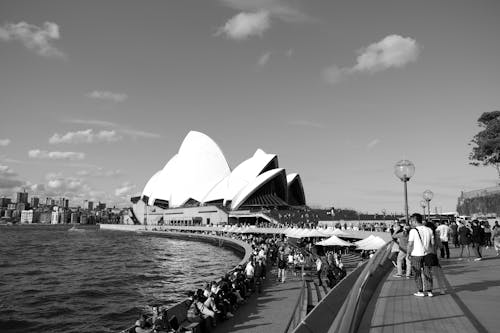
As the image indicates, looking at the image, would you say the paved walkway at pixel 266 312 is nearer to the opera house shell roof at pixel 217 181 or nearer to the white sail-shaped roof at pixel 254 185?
the white sail-shaped roof at pixel 254 185

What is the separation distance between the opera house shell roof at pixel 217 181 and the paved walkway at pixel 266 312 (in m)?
55.7

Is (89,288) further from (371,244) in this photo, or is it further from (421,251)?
(421,251)

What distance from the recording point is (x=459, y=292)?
6.43 metres

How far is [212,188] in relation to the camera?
8150cm

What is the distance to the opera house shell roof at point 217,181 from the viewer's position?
6981 centimetres

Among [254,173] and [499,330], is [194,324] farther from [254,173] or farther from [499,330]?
[254,173]

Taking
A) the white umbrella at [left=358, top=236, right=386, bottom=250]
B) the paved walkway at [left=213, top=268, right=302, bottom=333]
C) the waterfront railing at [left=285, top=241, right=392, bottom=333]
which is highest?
the waterfront railing at [left=285, top=241, right=392, bottom=333]

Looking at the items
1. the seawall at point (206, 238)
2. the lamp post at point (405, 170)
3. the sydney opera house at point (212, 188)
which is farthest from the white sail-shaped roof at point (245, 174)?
the lamp post at point (405, 170)

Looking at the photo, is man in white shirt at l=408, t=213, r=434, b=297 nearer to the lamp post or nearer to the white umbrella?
the lamp post

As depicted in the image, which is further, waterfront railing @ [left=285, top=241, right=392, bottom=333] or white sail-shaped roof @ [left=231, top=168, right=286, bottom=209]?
white sail-shaped roof @ [left=231, top=168, right=286, bottom=209]

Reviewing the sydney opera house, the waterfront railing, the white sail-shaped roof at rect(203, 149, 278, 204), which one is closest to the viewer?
the waterfront railing

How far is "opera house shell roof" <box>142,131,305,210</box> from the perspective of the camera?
229 ft

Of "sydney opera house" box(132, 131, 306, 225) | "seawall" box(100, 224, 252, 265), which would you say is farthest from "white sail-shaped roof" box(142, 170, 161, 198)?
"seawall" box(100, 224, 252, 265)

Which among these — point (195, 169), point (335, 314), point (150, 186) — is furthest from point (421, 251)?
point (150, 186)
